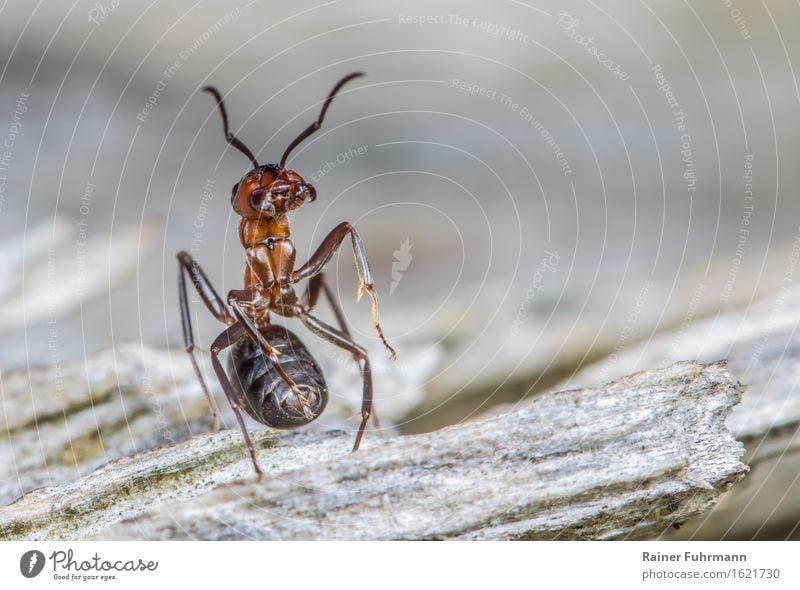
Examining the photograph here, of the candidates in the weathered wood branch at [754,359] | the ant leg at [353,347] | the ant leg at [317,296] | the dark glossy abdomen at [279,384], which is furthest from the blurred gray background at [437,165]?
the dark glossy abdomen at [279,384]

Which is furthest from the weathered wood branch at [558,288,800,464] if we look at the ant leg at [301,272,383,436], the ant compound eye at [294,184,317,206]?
the ant compound eye at [294,184,317,206]

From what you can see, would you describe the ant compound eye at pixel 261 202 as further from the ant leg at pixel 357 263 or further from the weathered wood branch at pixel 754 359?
the weathered wood branch at pixel 754 359

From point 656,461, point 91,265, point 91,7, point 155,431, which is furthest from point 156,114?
point 656,461

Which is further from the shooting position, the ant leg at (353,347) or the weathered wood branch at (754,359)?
the weathered wood branch at (754,359)

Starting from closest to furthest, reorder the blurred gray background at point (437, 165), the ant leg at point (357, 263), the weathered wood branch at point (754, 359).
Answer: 1. the ant leg at point (357, 263)
2. the weathered wood branch at point (754, 359)
3. the blurred gray background at point (437, 165)
